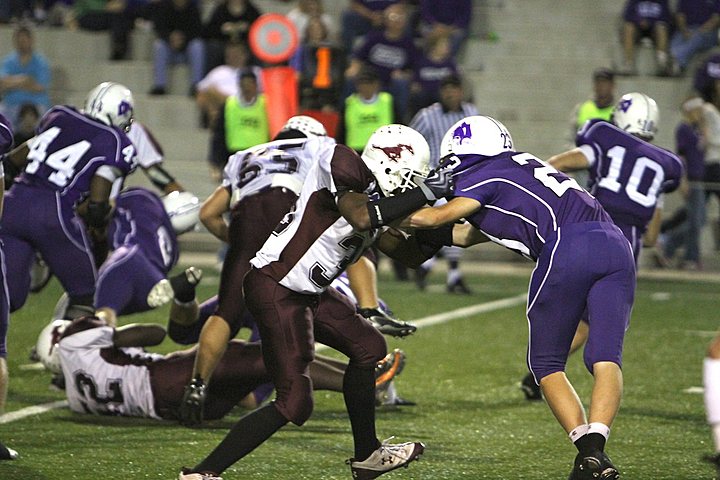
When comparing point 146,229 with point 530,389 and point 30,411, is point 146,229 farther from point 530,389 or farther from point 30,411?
point 530,389

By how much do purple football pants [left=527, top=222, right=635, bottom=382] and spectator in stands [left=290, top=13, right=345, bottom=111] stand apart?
8.54 m

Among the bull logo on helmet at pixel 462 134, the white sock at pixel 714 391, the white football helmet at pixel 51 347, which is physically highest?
the bull logo on helmet at pixel 462 134

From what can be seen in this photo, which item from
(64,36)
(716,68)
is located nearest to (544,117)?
(716,68)

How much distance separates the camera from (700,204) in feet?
44.8

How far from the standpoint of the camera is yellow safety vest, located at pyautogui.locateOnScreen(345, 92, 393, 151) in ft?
41.5

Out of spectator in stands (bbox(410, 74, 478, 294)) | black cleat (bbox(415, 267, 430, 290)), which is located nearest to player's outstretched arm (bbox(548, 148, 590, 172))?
spectator in stands (bbox(410, 74, 478, 294))

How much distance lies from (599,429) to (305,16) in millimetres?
10890

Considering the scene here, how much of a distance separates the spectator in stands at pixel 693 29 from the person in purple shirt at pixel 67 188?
9538 mm

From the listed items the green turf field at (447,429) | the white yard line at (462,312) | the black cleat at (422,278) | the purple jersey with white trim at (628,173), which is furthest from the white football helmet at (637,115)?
the black cleat at (422,278)

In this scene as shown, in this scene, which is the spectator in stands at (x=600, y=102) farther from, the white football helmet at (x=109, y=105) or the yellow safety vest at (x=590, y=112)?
the white football helmet at (x=109, y=105)

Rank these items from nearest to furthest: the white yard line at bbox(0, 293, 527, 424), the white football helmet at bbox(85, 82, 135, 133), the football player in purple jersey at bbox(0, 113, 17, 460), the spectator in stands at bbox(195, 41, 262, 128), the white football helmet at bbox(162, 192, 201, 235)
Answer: the football player in purple jersey at bbox(0, 113, 17, 460) → the white football helmet at bbox(85, 82, 135, 133) → the white football helmet at bbox(162, 192, 201, 235) → the white yard line at bbox(0, 293, 527, 424) → the spectator in stands at bbox(195, 41, 262, 128)

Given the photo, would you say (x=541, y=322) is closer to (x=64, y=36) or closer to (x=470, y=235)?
(x=470, y=235)

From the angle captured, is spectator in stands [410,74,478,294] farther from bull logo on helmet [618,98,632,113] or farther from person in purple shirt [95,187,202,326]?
bull logo on helmet [618,98,632,113]

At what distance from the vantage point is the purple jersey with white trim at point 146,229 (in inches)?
320
